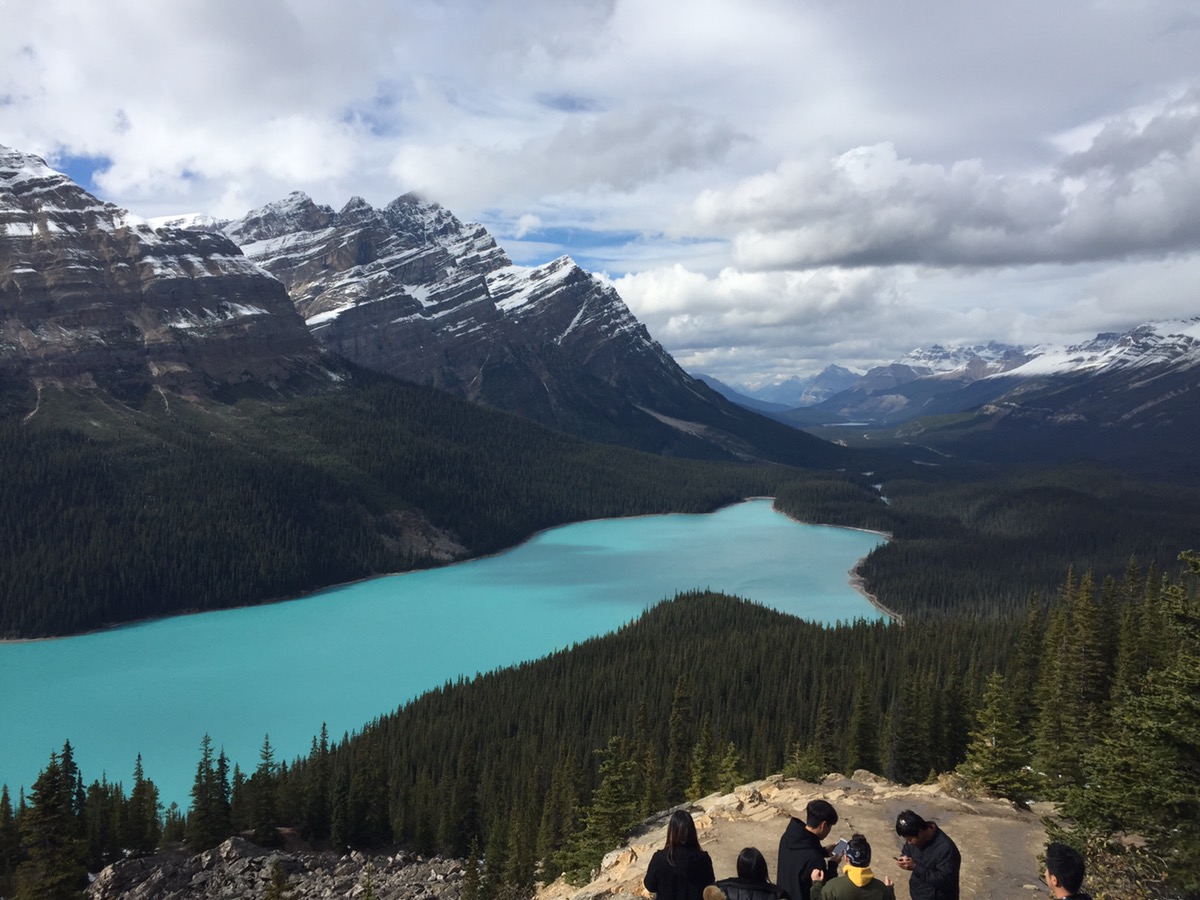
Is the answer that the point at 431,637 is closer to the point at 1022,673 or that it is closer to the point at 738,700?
the point at 738,700

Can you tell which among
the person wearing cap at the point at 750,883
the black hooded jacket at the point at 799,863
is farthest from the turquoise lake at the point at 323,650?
the person wearing cap at the point at 750,883

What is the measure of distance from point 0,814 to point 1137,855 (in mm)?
52929

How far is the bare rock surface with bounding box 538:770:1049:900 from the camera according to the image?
66.2ft

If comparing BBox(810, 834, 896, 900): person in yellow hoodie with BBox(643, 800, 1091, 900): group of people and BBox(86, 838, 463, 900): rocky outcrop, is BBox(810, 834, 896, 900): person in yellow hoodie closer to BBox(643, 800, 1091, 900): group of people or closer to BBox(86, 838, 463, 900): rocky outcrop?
BBox(643, 800, 1091, 900): group of people

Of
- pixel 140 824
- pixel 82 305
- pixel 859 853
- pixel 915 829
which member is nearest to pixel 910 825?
pixel 915 829

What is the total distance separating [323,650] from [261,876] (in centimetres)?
6214

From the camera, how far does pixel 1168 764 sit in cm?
1652

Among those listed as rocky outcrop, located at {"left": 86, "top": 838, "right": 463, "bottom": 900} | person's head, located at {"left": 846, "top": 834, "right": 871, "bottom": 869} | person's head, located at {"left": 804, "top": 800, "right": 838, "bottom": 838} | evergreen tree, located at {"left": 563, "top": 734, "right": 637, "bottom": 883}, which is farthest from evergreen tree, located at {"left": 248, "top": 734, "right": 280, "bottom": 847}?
person's head, located at {"left": 846, "top": 834, "right": 871, "bottom": 869}

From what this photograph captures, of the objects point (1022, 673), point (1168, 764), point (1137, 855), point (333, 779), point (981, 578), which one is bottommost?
point (981, 578)

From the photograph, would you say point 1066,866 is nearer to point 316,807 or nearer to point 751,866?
point 751,866

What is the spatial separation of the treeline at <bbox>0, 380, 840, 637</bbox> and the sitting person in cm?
12189

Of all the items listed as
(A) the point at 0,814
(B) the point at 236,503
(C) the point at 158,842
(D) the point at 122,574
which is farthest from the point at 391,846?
(B) the point at 236,503

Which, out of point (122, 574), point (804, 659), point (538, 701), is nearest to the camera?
point (538, 701)

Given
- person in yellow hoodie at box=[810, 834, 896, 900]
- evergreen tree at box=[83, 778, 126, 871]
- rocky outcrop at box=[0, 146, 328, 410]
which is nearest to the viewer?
person in yellow hoodie at box=[810, 834, 896, 900]
